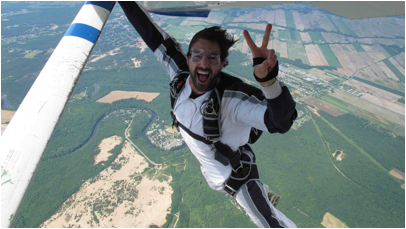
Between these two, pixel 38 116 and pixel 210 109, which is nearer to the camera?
pixel 38 116

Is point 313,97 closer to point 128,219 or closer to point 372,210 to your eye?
point 372,210

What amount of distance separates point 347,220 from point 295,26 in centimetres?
4874

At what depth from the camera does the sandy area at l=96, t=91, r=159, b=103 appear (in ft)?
111

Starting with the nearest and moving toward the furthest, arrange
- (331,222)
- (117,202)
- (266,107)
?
(266,107)
(117,202)
(331,222)

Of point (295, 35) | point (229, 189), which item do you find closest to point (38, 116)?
point (229, 189)

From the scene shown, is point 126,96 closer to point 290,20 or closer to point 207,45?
point 207,45

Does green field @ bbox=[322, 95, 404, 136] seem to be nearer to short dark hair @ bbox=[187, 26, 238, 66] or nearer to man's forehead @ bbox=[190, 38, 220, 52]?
short dark hair @ bbox=[187, 26, 238, 66]

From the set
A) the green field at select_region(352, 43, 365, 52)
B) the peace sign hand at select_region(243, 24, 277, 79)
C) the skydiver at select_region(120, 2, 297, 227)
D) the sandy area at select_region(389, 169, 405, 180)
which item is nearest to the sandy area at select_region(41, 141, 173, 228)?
the skydiver at select_region(120, 2, 297, 227)

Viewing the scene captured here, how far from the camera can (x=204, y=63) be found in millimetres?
1532

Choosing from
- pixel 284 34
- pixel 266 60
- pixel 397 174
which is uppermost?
pixel 284 34

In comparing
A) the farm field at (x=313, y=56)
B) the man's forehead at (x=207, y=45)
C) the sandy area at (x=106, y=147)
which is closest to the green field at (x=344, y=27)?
the farm field at (x=313, y=56)

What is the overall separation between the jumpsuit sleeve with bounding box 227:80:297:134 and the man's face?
194 millimetres

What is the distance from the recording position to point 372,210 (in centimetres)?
2139

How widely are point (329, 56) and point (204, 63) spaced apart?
51260 millimetres
